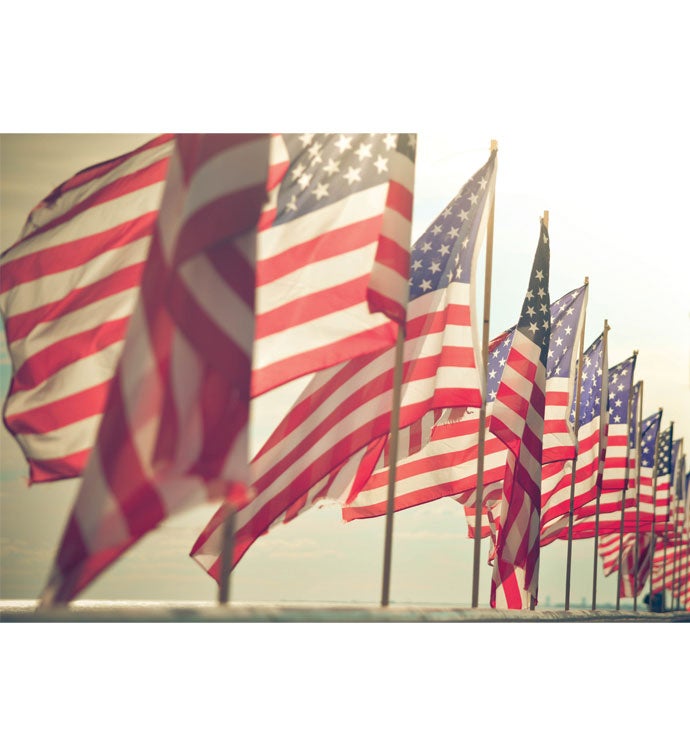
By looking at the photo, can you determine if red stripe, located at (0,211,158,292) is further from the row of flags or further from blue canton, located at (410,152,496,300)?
blue canton, located at (410,152,496,300)

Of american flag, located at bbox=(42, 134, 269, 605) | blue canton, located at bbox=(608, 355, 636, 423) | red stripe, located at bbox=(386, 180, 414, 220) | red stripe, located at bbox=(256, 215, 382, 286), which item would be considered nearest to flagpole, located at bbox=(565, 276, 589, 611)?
blue canton, located at bbox=(608, 355, 636, 423)

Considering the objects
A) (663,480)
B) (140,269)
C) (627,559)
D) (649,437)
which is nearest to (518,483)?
(140,269)

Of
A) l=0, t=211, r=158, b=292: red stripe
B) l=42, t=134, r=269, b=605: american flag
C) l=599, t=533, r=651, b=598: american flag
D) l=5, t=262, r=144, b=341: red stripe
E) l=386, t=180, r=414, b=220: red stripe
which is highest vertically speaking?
l=386, t=180, r=414, b=220: red stripe

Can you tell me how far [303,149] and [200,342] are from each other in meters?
2.94

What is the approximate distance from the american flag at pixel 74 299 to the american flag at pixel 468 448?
151 inches

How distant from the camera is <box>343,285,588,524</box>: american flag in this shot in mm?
12305

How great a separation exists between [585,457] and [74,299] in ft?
28.7

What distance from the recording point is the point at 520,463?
39.8ft

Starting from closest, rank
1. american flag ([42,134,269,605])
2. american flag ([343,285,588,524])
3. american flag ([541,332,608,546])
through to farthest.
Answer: american flag ([42,134,269,605]) < american flag ([343,285,588,524]) < american flag ([541,332,608,546])

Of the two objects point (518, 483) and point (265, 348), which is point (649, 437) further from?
point (265, 348)

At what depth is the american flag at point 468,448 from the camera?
1230 centimetres

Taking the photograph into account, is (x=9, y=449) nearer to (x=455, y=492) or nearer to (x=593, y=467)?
(x=455, y=492)

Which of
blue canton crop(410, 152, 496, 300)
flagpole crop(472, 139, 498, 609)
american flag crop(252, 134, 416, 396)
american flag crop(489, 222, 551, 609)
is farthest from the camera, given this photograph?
american flag crop(489, 222, 551, 609)

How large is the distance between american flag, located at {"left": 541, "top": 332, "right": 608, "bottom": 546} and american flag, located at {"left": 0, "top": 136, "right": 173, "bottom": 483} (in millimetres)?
7647
